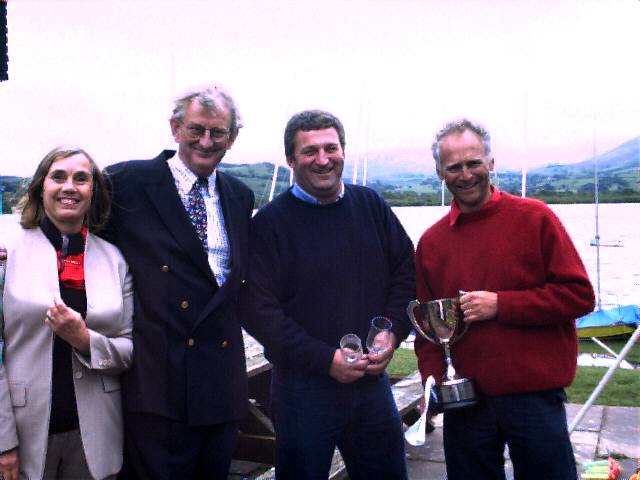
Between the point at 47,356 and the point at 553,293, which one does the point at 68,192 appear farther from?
the point at 553,293

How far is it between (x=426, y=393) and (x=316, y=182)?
0.93 m

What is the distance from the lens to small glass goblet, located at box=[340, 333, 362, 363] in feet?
8.28

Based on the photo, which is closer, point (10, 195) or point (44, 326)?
point (44, 326)

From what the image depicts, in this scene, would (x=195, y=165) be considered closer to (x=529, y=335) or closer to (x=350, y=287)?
(x=350, y=287)

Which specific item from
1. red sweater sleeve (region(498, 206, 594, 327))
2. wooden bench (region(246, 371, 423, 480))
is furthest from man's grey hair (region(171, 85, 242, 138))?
wooden bench (region(246, 371, 423, 480))

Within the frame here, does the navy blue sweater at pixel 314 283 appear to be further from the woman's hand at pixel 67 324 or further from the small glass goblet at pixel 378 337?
the woman's hand at pixel 67 324

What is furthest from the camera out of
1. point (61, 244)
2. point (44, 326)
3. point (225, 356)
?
point (225, 356)

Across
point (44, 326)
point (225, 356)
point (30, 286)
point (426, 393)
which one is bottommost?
point (426, 393)

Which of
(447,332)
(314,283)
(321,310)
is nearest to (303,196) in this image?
(314,283)

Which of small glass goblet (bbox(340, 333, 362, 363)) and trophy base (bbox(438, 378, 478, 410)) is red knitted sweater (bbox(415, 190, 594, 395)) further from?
small glass goblet (bbox(340, 333, 362, 363))

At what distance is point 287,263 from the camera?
2623mm

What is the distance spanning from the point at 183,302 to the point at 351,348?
26.2 inches

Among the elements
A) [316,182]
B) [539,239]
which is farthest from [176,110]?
[539,239]

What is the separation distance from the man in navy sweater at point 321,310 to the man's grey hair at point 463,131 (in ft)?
1.30
